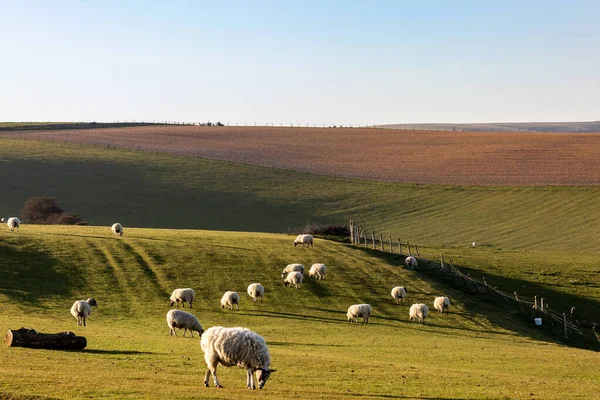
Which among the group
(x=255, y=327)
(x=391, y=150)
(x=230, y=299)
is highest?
(x=391, y=150)

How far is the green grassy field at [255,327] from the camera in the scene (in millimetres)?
18828

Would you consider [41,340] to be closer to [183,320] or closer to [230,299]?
[183,320]

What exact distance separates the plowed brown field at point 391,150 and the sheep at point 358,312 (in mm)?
53004

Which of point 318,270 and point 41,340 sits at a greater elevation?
point 41,340

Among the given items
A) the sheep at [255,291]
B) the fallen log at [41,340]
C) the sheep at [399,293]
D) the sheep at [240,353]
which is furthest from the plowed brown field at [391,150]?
the sheep at [240,353]

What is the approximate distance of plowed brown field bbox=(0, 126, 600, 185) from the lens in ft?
304

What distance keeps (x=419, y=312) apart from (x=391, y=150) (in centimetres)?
7823

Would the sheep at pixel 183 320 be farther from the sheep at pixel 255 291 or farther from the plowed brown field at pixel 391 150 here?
the plowed brown field at pixel 391 150

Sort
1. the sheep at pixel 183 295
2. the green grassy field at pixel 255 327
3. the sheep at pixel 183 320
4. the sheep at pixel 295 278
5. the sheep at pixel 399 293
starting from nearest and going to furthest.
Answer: the green grassy field at pixel 255 327 < the sheep at pixel 183 320 < the sheep at pixel 183 295 < the sheep at pixel 399 293 < the sheep at pixel 295 278

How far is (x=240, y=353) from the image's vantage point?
17.9 meters

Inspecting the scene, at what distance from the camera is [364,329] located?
35.2 metres

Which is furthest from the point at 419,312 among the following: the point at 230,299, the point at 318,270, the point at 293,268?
the point at 230,299

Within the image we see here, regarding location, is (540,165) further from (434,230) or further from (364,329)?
(364,329)

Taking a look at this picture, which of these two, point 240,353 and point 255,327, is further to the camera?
point 255,327
